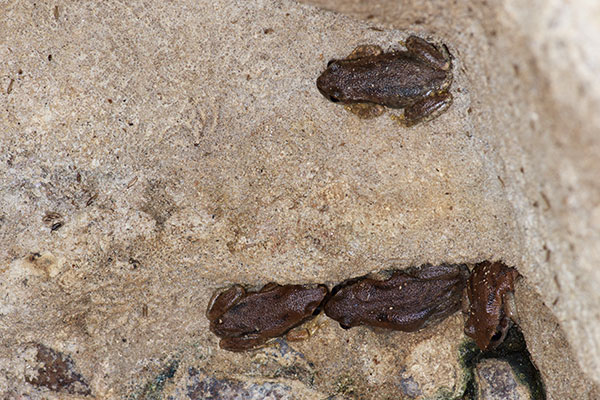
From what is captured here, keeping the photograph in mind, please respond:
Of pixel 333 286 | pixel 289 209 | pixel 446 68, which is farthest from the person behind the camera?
pixel 333 286

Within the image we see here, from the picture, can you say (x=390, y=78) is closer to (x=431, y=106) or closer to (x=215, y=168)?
(x=431, y=106)

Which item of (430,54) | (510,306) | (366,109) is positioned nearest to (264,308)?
(366,109)

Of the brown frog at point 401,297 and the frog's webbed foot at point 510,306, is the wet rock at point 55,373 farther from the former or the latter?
the frog's webbed foot at point 510,306

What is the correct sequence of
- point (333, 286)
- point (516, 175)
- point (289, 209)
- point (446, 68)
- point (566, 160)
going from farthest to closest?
point (333, 286)
point (289, 209)
point (446, 68)
point (516, 175)
point (566, 160)

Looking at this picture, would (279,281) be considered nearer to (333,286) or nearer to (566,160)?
(333,286)

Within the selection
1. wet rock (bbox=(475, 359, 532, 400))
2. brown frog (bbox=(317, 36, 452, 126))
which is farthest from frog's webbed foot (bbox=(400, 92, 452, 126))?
wet rock (bbox=(475, 359, 532, 400))

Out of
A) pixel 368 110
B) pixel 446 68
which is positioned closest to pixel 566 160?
pixel 446 68
